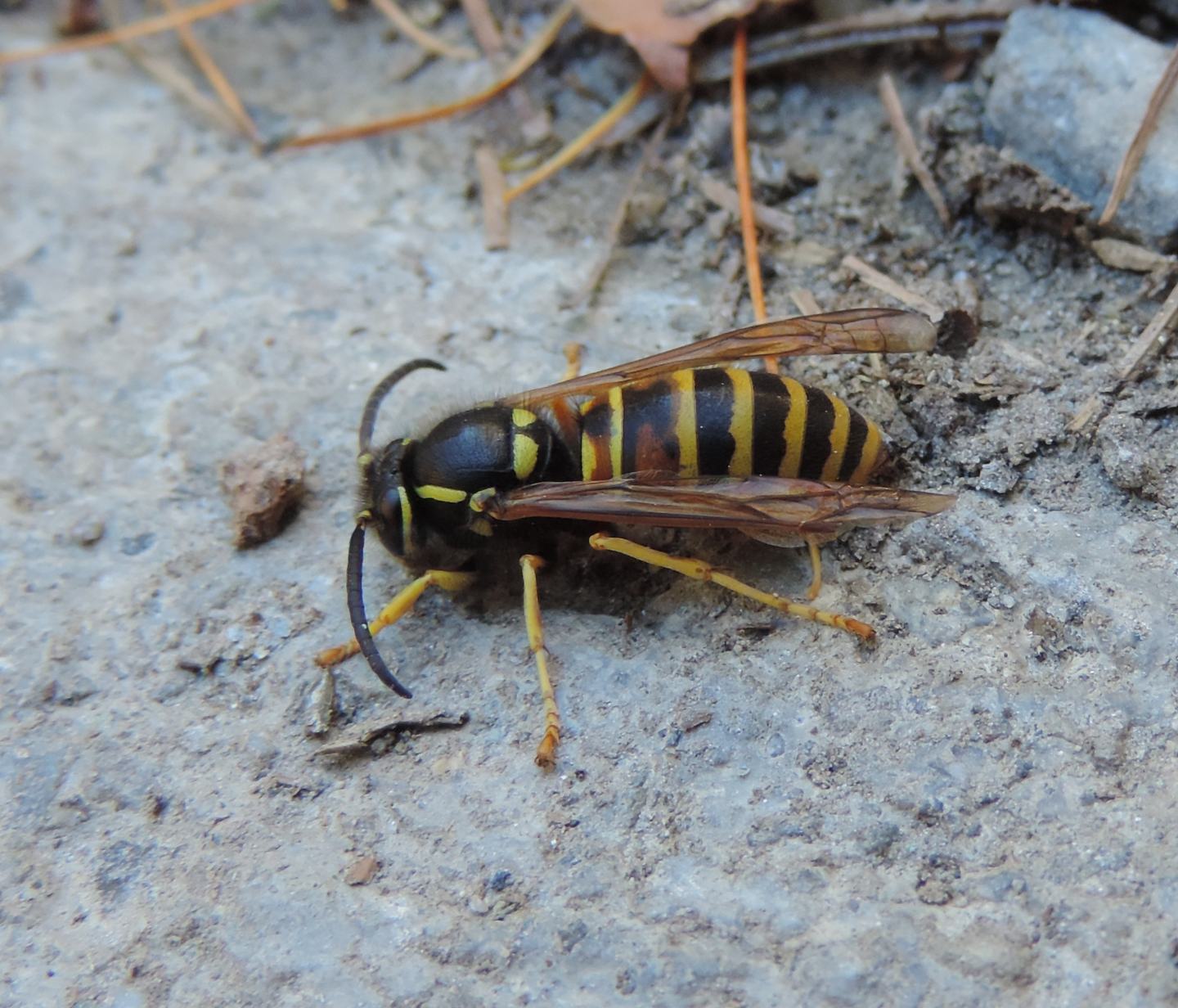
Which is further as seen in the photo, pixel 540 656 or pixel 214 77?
pixel 214 77

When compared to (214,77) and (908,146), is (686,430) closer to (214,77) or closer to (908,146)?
(908,146)

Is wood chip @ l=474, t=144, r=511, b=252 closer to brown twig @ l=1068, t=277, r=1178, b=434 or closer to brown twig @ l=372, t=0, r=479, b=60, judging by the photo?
brown twig @ l=372, t=0, r=479, b=60

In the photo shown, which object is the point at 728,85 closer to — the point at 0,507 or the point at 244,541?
the point at 244,541

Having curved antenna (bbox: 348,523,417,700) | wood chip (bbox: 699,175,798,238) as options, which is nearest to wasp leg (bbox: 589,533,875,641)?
curved antenna (bbox: 348,523,417,700)

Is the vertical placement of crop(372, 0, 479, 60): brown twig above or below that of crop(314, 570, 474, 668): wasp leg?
above

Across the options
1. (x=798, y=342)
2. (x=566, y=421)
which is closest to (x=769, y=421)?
(x=798, y=342)

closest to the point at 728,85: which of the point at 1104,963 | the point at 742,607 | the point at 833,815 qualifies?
the point at 742,607

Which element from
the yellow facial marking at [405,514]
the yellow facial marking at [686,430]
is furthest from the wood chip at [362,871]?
the yellow facial marking at [686,430]
